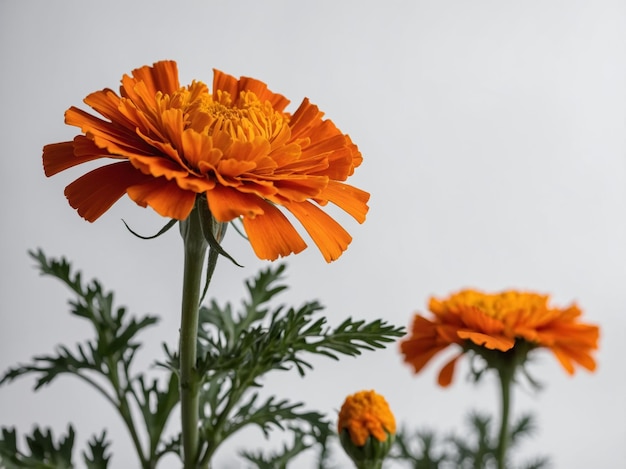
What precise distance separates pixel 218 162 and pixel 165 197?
1.5 inches

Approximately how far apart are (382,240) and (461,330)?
1.21m

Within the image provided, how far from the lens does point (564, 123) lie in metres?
1.99

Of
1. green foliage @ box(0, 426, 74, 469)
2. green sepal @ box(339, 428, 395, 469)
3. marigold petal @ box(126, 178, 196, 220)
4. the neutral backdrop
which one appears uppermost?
the neutral backdrop

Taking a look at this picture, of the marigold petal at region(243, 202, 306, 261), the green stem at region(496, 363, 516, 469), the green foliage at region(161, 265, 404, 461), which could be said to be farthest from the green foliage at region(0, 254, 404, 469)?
the green stem at region(496, 363, 516, 469)

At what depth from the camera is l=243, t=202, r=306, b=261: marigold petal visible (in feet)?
1.49

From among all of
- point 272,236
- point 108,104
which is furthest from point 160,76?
point 272,236

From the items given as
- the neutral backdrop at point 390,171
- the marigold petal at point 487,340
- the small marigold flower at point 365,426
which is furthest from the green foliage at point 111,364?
the neutral backdrop at point 390,171

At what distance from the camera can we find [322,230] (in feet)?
1.59

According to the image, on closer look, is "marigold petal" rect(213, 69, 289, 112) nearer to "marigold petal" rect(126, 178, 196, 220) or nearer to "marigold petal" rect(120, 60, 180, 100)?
"marigold petal" rect(120, 60, 180, 100)

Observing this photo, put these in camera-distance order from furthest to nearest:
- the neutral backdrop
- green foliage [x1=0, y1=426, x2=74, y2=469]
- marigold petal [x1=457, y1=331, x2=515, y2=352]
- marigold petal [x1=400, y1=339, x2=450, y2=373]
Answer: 1. the neutral backdrop
2. marigold petal [x1=400, y1=339, x2=450, y2=373]
3. marigold petal [x1=457, y1=331, x2=515, y2=352]
4. green foliage [x1=0, y1=426, x2=74, y2=469]

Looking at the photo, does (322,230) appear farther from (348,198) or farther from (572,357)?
(572,357)

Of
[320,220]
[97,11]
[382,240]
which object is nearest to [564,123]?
[382,240]

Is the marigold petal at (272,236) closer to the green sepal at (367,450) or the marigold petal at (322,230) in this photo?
the marigold petal at (322,230)

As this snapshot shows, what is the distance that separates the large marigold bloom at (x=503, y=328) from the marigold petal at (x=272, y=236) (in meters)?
0.30
